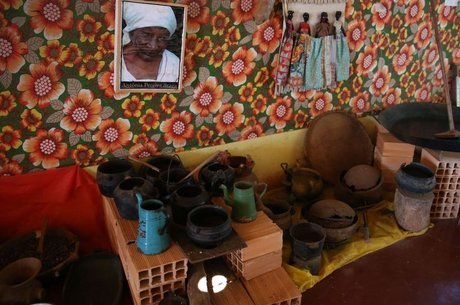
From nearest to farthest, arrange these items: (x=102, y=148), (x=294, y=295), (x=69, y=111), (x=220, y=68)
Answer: (x=294, y=295) → (x=69, y=111) → (x=102, y=148) → (x=220, y=68)

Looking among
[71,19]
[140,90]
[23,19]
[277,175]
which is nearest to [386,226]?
[277,175]

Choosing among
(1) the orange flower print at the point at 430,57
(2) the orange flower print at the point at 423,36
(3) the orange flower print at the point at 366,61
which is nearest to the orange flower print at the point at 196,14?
(3) the orange flower print at the point at 366,61

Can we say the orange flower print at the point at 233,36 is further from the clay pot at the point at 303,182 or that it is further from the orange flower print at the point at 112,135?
the clay pot at the point at 303,182

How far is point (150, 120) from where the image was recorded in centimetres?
238

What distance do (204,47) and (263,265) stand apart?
1.29 m

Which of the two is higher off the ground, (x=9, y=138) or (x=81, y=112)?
(x=81, y=112)

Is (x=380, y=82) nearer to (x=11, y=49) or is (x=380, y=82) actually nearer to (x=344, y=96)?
(x=344, y=96)

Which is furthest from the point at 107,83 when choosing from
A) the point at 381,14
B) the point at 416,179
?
the point at 381,14

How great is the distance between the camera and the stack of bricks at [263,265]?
189 cm

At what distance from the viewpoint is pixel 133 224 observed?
1.95 m

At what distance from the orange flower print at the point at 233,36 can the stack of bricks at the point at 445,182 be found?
4.93 ft

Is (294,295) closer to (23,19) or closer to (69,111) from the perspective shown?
(69,111)

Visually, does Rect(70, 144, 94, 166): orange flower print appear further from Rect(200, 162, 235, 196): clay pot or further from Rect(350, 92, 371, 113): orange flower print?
Rect(350, 92, 371, 113): orange flower print

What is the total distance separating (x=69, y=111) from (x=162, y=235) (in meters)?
0.90
